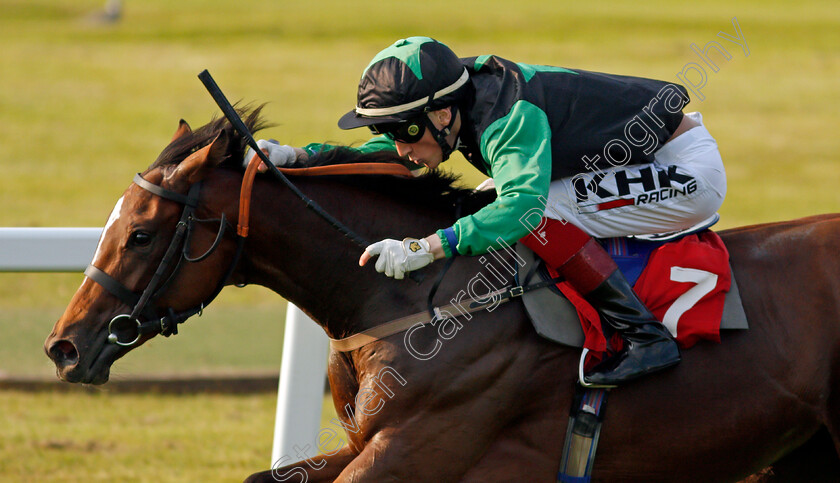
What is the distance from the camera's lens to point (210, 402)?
19.1ft

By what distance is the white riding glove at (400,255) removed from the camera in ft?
9.41

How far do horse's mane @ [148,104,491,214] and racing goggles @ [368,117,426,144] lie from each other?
0.46 feet

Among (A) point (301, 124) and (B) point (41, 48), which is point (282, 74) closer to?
(A) point (301, 124)

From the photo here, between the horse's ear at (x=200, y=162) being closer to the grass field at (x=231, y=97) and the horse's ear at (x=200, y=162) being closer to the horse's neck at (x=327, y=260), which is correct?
the horse's neck at (x=327, y=260)

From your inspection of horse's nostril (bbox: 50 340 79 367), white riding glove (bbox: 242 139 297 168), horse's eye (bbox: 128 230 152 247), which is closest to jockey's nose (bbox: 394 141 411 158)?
white riding glove (bbox: 242 139 297 168)

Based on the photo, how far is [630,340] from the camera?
3.06 m

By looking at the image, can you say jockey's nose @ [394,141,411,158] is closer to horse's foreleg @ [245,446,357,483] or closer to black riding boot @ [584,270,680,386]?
black riding boot @ [584,270,680,386]

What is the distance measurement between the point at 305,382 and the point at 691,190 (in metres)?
1.86

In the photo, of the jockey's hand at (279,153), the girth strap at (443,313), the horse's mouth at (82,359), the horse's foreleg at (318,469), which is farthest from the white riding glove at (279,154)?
the horse's foreleg at (318,469)

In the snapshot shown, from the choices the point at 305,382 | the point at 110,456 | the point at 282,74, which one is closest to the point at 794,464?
the point at 305,382

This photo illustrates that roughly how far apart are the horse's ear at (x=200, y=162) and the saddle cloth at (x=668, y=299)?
Answer: 1011 millimetres

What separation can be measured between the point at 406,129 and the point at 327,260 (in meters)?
0.49

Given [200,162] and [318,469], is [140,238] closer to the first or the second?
[200,162]

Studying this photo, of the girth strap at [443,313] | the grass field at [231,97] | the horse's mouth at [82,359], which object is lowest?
the grass field at [231,97]
